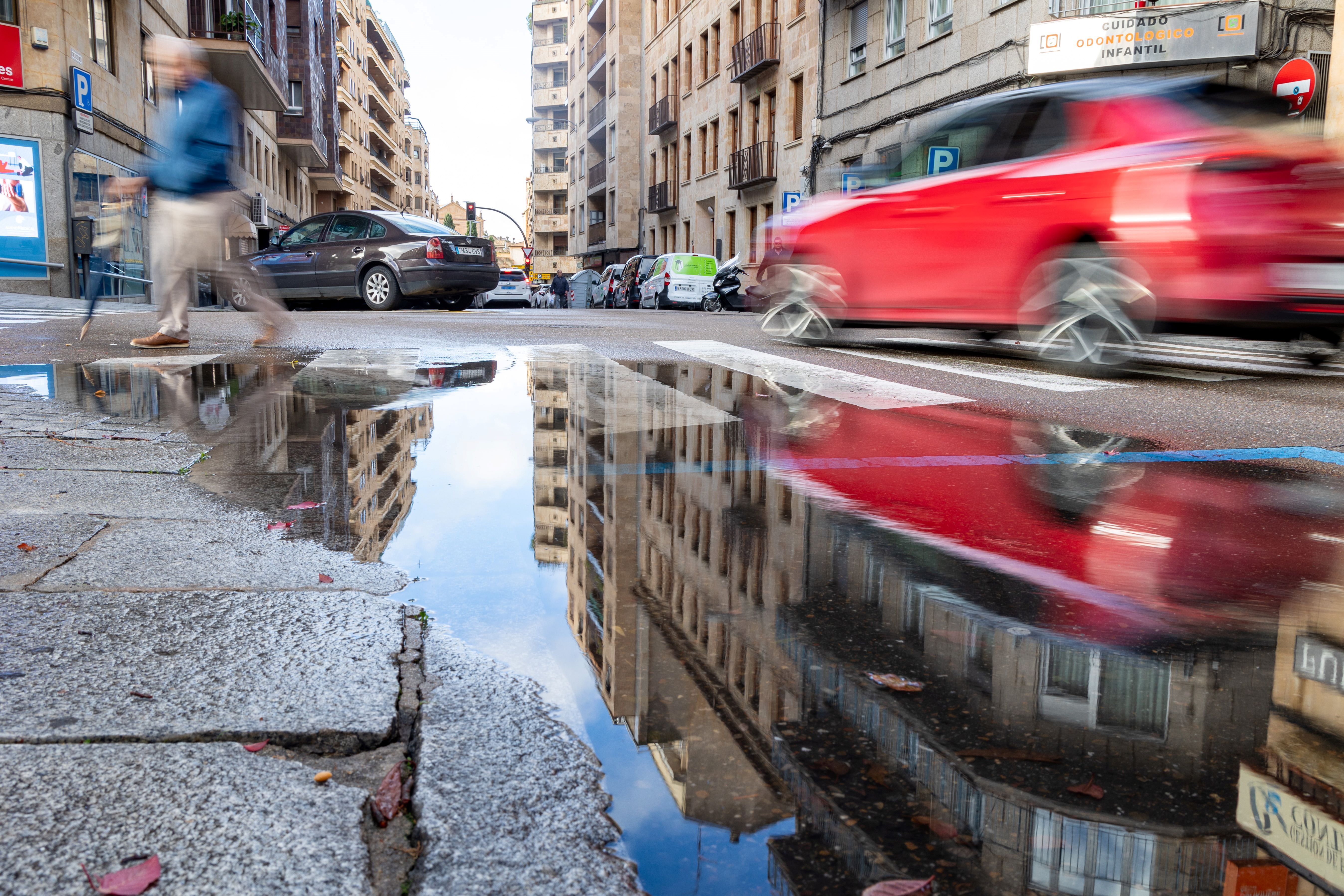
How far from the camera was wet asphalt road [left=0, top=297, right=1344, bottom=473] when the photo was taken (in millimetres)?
5211

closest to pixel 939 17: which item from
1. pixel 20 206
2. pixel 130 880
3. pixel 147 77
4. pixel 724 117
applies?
pixel 724 117

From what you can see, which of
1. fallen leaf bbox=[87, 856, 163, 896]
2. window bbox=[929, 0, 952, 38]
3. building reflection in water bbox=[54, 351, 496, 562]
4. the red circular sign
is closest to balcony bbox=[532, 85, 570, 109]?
window bbox=[929, 0, 952, 38]

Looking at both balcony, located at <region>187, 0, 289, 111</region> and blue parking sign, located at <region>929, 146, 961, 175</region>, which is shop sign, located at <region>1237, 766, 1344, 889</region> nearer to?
blue parking sign, located at <region>929, 146, 961, 175</region>

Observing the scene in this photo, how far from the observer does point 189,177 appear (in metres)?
7.69

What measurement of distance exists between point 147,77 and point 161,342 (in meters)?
21.4

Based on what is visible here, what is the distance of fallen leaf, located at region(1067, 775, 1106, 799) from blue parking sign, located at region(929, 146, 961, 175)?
682cm

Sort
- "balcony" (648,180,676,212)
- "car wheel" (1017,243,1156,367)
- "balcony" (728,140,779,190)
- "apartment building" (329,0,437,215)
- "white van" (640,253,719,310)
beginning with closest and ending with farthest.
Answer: "car wheel" (1017,243,1156,367) → "white van" (640,253,719,310) → "balcony" (728,140,779,190) → "balcony" (648,180,676,212) → "apartment building" (329,0,437,215)

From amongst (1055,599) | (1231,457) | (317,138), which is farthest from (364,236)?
(317,138)

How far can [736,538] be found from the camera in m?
2.97

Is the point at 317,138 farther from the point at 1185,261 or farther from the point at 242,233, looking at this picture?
the point at 1185,261

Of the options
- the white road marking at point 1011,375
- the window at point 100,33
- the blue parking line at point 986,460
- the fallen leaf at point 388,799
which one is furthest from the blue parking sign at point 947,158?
the window at point 100,33

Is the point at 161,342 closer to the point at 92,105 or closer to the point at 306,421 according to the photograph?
the point at 306,421

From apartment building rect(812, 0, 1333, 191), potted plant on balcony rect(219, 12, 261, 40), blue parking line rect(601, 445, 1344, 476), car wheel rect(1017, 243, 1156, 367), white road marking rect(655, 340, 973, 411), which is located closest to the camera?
blue parking line rect(601, 445, 1344, 476)

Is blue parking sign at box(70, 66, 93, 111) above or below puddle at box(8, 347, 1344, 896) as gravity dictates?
above
